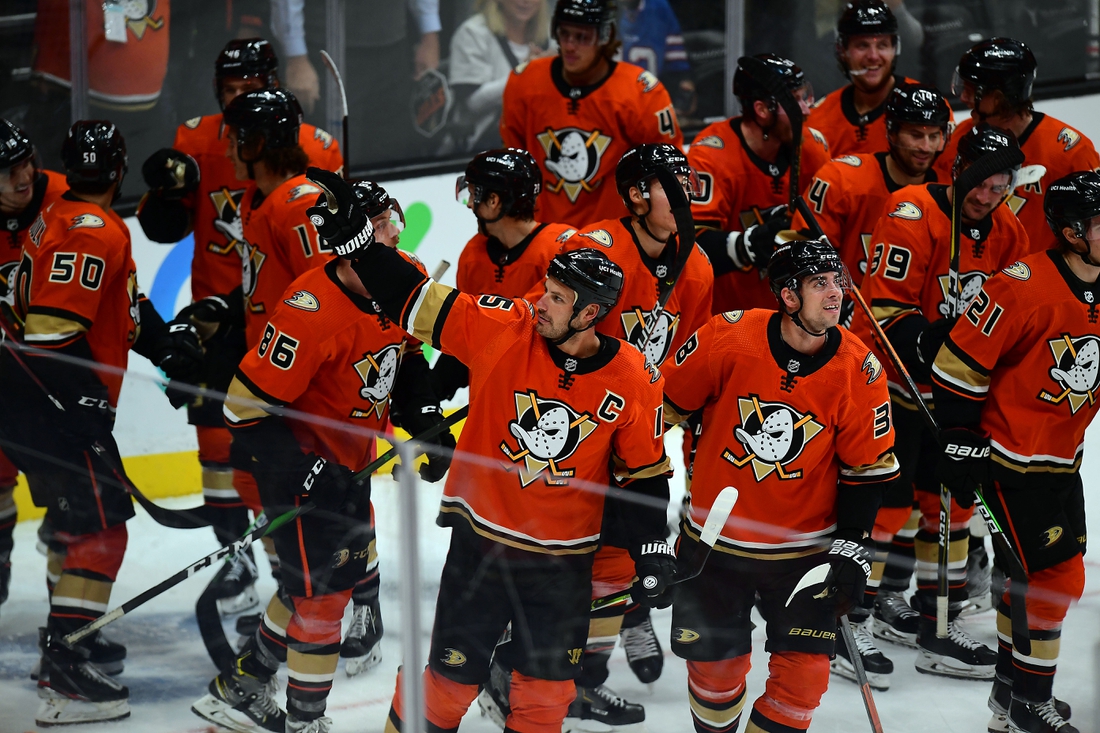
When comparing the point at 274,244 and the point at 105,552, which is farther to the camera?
the point at 274,244

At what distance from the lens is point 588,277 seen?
2.49m

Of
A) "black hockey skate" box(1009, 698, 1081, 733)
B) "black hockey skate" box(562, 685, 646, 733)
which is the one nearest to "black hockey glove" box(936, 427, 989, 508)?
"black hockey skate" box(1009, 698, 1081, 733)

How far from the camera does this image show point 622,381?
8.36 ft

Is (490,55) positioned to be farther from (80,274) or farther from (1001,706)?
(1001,706)

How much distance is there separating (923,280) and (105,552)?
2.13 meters

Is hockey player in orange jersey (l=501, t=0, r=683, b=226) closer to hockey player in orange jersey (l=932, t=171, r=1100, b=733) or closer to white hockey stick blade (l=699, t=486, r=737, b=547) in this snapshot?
hockey player in orange jersey (l=932, t=171, r=1100, b=733)

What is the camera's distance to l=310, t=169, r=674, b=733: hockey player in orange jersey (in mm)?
2445

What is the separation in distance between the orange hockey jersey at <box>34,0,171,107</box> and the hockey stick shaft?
132 inches

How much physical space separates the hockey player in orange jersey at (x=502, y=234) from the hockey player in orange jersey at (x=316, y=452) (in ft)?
0.84

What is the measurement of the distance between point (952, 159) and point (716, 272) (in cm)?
85

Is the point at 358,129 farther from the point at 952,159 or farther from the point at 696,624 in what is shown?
the point at 696,624

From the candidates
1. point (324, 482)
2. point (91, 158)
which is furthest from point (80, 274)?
point (324, 482)

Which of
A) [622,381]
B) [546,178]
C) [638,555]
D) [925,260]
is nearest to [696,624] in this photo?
[638,555]

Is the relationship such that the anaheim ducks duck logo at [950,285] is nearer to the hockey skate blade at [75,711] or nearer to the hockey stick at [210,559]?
the hockey stick at [210,559]
